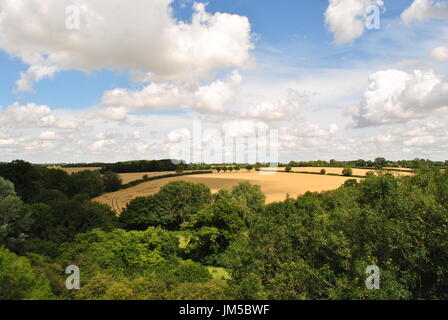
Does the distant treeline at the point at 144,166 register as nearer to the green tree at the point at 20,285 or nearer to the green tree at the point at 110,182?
the green tree at the point at 110,182

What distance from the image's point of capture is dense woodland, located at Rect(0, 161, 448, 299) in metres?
14.4

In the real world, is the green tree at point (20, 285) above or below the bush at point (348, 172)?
below

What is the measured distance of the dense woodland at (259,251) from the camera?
14.4m

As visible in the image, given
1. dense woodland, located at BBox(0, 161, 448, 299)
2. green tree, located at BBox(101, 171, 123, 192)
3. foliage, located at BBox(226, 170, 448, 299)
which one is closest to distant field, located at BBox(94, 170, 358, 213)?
green tree, located at BBox(101, 171, 123, 192)

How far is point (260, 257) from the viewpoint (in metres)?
23.6

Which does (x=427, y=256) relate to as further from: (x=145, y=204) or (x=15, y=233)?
(x=145, y=204)

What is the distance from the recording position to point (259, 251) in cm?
2353
